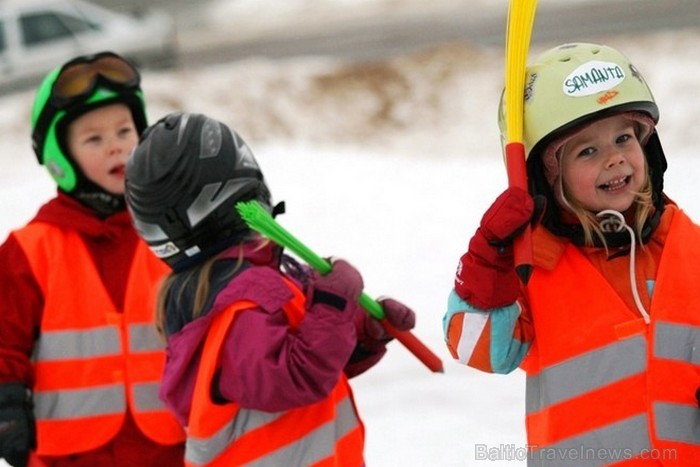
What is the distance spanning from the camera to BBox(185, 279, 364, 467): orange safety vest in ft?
10.8

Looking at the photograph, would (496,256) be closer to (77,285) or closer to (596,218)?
(596,218)

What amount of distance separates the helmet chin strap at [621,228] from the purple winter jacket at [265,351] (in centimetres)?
73

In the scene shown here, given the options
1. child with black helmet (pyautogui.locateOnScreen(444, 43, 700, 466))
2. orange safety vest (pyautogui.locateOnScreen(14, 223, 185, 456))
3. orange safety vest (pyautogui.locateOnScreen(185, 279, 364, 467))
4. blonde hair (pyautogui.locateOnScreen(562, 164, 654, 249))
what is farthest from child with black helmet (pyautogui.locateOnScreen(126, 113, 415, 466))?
blonde hair (pyautogui.locateOnScreen(562, 164, 654, 249))

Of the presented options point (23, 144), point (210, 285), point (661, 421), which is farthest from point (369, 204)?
point (23, 144)

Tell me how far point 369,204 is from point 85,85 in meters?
3.62

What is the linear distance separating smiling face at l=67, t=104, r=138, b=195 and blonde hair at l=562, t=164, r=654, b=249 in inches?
69.7

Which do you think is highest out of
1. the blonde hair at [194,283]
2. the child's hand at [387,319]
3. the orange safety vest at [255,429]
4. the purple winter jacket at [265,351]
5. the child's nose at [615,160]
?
the child's nose at [615,160]

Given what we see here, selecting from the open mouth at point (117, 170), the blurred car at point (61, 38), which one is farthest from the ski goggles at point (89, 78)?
the blurred car at point (61, 38)

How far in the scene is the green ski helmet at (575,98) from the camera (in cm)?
303

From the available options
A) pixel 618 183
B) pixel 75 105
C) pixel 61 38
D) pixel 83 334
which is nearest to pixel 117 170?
pixel 75 105

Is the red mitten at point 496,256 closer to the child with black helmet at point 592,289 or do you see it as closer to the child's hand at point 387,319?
the child with black helmet at point 592,289

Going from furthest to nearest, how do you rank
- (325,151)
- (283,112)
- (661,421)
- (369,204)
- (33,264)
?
(283,112), (325,151), (369,204), (33,264), (661,421)

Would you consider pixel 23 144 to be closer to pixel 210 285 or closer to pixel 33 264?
pixel 33 264

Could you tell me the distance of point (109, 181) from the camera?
426 centimetres
